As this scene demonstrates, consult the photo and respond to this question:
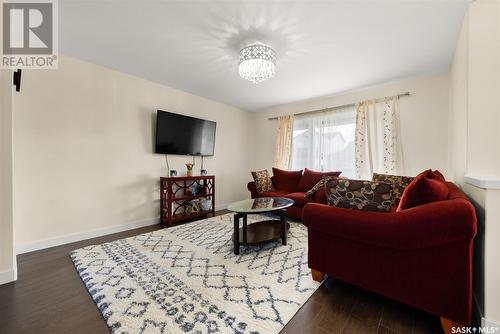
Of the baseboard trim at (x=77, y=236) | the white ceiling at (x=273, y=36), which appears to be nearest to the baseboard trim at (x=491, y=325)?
the white ceiling at (x=273, y=36)

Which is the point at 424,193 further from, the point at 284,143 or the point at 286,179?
the point at 284,143

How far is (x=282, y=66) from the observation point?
2.73m

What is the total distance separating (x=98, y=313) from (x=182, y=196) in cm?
227

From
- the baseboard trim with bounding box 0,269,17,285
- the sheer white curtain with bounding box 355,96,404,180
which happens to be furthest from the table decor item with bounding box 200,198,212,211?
the sheer white curtain with bounding box 355,96,404,180

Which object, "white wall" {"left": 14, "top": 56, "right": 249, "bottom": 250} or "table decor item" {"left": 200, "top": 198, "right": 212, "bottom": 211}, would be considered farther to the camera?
"table decor item" {"left": 200, "top": 198, "right": 212, "bottom": 211}

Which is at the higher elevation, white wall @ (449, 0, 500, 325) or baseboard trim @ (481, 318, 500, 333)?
white wall @ (449, 0, 500, 325)

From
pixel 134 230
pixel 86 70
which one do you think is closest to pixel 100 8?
pixel 86 70

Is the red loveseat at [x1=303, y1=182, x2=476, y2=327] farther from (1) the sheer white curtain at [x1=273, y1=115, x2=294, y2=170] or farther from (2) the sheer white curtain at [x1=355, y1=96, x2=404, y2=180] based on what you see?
(1) the sheer white curtain at [x1=273, y1=115, x2=294, y2=170]

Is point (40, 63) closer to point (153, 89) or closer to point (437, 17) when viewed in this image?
point (153, 89)

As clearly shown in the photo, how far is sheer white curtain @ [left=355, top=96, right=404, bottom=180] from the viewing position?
3207 millimetres

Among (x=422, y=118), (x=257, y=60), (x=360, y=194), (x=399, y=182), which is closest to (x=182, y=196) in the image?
(x=257, y=60)

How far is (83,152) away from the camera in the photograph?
2637mm

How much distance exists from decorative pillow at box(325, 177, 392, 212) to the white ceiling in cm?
150

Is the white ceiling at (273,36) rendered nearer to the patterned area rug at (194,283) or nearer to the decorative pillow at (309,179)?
the decorative pillow at (309,179)
